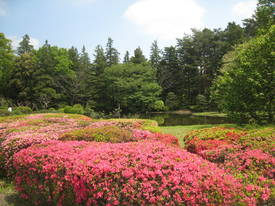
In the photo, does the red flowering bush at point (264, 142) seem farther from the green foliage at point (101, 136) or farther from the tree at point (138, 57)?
the tree at point (138, 57)

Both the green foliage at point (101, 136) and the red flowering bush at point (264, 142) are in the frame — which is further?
the green foliage at point (101, 136)

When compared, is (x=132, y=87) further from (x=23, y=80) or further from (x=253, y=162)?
(x=253, y=162)

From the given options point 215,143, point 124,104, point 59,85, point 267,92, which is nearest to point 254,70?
point 267,92

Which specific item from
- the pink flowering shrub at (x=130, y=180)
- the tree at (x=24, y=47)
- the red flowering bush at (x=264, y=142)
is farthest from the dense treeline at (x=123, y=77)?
the pink flowering shrub at (x=130, y=180)

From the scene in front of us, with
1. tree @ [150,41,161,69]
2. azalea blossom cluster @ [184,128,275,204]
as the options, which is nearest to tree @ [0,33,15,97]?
tree @ [150,41,161,69]

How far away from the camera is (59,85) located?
115ft

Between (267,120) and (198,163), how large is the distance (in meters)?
9.39

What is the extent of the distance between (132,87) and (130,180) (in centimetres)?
2961

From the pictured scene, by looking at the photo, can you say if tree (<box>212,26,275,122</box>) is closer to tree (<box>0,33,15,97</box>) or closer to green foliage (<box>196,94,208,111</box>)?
green foliage (<box>196,94,208,111</box>)

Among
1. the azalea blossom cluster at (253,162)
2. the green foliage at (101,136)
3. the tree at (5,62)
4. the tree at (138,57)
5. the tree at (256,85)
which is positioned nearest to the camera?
the azalea blossom cluster at (253,162)

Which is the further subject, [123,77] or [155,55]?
[155,55]

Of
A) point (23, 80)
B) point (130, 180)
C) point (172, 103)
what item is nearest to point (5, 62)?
point (23, 80)

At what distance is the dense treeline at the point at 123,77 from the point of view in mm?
32438

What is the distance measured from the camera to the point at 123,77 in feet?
109
